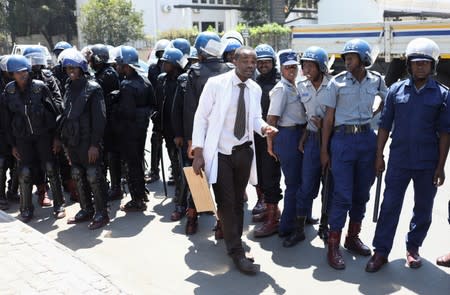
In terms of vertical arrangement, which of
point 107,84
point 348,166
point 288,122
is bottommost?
point 348,166

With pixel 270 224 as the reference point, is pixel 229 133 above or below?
above

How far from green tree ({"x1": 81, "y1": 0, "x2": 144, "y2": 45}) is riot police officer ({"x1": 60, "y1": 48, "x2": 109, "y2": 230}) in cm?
2992

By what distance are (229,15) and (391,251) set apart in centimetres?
3979

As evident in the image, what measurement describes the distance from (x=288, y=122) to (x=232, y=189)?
3.05 ft

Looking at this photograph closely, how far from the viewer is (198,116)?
171 inches

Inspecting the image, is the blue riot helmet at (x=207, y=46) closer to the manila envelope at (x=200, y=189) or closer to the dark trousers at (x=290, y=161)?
the dark trousers at (x=290, y=161)

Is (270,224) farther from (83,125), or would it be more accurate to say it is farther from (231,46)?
(83,125)

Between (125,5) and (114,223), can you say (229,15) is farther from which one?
(114,223)

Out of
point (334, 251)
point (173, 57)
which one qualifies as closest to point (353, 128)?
point (334, 251)

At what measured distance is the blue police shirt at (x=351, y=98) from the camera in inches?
168

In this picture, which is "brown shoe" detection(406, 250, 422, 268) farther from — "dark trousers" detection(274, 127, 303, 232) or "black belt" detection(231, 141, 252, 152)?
"black belt" detection(231, 141, 252, 152)

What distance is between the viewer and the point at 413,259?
172 inches

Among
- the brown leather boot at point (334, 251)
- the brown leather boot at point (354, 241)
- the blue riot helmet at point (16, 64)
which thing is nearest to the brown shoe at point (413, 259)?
the brown leather boot at point (354, 241)

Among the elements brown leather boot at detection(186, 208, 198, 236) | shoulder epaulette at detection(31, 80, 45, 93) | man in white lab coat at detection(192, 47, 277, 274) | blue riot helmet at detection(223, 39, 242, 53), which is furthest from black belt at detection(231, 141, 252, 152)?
shoulder epaulette at detection(31, 80, 45, 93)
